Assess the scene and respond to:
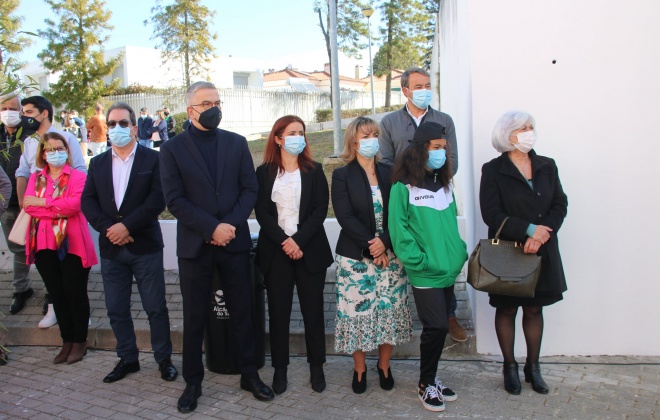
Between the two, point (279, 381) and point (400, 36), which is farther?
point (400, 36)

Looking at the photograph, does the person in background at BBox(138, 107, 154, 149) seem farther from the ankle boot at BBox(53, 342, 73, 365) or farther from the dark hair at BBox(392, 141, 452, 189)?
the dark hair at BBox(392, 141, 452, 189)

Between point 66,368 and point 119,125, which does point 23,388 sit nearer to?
point 66,368

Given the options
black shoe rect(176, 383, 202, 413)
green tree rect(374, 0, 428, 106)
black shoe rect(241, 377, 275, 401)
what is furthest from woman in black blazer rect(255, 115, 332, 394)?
green tree rect(374, 0, 428, 106)

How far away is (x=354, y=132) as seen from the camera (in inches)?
188

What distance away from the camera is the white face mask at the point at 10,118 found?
6.00 m

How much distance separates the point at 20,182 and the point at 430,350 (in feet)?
14.3

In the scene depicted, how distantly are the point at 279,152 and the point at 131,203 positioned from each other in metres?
1.35

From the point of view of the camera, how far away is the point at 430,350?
4.54 m

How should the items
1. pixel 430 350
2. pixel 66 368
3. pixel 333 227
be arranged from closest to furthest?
pixel 430 350 < pixel 66 368 < pixel 333 227

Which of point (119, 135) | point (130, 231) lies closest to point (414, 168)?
point (130, 231)

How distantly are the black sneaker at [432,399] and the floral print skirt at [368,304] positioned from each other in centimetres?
44

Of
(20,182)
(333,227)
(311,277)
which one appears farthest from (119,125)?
(333,227)

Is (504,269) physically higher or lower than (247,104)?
lower

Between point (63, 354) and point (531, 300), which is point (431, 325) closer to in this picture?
point (531, 300)
